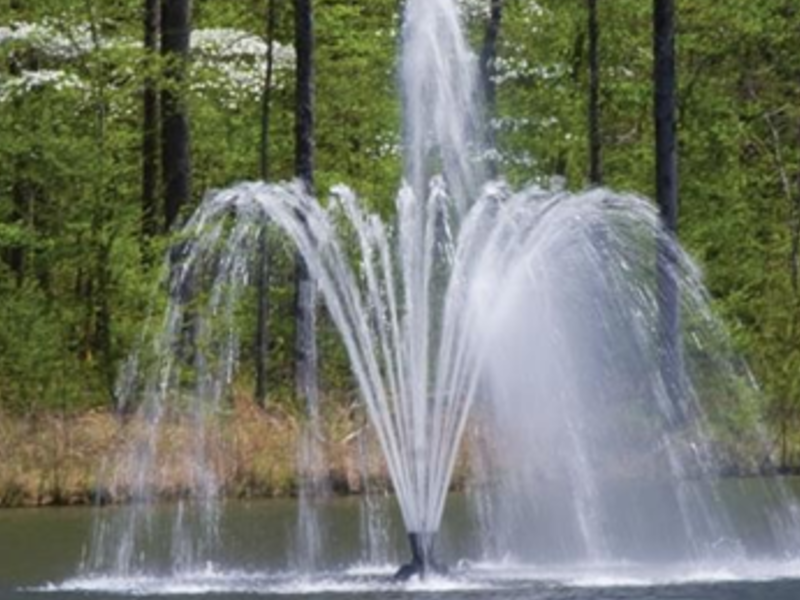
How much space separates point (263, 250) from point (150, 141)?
517 centimetres

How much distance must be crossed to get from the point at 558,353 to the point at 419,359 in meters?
4.94

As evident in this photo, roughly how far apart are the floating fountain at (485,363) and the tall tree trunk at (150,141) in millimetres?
1310

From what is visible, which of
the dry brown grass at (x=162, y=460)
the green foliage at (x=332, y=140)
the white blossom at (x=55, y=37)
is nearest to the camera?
the dry brown grass at (x=162, y=460)

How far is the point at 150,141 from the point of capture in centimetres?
3431

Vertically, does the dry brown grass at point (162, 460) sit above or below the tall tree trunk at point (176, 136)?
below

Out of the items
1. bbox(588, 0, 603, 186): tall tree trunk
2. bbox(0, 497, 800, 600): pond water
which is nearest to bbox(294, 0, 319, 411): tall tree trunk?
bbox(0, 497, 800, 600): pond water

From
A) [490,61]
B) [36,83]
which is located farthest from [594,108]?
[36,83]

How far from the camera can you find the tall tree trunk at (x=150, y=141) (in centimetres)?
3332

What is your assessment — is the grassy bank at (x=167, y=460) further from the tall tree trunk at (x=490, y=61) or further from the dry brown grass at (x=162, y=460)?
the tall tree trunk at (x=490, y=61)

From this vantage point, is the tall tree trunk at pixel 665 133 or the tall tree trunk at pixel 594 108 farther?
the tall tree trunk at pixel 594 108

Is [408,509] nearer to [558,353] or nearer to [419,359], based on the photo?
[419,359]

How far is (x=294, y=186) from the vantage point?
21125 millimetres

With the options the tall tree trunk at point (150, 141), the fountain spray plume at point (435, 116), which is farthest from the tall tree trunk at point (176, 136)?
the fountain spray plume at point (435, 116)

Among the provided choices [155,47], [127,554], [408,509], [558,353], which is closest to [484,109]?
[155,47]
